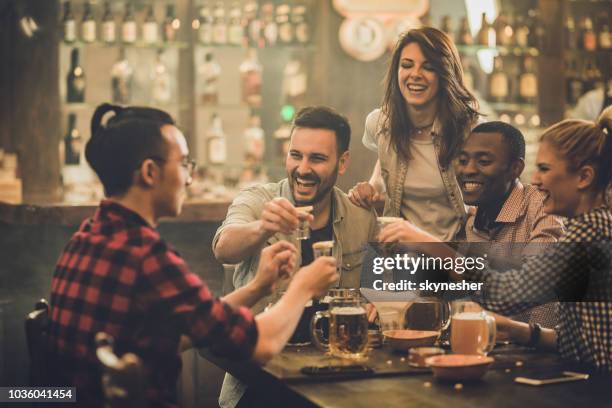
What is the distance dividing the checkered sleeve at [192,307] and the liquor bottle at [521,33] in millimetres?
4423

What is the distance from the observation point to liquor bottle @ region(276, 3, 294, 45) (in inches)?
209

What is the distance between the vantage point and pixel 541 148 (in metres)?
2.27

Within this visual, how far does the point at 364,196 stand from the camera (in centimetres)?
291

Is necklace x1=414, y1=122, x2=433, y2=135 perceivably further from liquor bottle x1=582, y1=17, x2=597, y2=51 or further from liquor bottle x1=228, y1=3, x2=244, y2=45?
liquor bottle x1=582, y1=17, x2=597, y2=51

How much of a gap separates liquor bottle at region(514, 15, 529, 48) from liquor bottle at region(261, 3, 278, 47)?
5.19ft

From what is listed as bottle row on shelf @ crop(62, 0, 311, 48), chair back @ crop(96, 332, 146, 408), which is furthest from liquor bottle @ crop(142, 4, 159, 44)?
chair back @ crop(96, 332, 146, 408)

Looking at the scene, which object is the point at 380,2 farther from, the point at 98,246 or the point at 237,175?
the point at 98,246

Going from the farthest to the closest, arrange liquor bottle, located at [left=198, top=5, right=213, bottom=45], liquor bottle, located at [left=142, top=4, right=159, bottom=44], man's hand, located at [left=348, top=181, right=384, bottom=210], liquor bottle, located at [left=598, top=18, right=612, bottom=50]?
liquor bottle, located at [left=598, top=18, right=612, bottom=50], liquor bottle, located at [left=198, top=5, right=213, bottom=45], liquor bottle, located at [left=142, top=4, right=159, bottom=44], man's hand, located at [left=348, top=181, right=384, bottom=210]

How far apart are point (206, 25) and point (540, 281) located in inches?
136

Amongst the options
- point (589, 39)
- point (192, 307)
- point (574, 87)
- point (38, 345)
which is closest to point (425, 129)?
point (192, 307)

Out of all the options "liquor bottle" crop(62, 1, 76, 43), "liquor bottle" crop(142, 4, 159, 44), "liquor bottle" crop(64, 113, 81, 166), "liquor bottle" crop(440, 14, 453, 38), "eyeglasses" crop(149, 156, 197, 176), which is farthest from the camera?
"liquor bottle" crop(440, 14, 453, 38)

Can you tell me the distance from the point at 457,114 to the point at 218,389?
161cm

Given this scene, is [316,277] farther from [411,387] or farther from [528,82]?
[528,82]

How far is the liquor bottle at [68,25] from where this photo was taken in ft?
15.9
